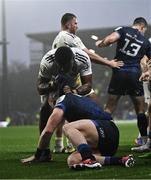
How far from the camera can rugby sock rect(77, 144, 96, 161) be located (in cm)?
533

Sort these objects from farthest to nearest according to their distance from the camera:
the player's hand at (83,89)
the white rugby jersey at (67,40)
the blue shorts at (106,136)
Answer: the white rugby jersey at (67,40), the player's hand at (83,89), the blue shorts at (106,136)

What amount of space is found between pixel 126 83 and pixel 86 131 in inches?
109

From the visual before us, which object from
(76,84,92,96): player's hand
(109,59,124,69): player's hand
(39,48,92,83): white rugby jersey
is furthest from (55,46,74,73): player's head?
(109,59,124,69): player's hand

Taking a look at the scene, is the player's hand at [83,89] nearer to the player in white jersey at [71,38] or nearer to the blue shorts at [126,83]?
the player in white jersey at [71,38]

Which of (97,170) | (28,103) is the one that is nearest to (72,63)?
(97,170)

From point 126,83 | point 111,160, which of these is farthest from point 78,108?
point 126,83

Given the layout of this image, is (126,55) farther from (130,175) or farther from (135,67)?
(130,175)

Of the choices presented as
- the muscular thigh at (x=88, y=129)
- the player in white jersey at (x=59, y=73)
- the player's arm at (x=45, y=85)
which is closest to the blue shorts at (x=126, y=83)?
the player in white jersey at (x=59, y=73)

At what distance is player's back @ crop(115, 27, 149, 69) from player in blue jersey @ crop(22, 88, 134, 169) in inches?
96.2

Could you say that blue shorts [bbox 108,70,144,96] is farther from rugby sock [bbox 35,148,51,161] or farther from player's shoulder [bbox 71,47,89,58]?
rugby sock [bbox 35,148,51,161]

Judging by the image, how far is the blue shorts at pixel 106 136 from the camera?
5703 millimetres

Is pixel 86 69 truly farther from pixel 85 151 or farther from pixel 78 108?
pixel 85 151

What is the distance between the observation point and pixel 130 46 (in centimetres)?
816

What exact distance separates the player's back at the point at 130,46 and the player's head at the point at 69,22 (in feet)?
2.77
